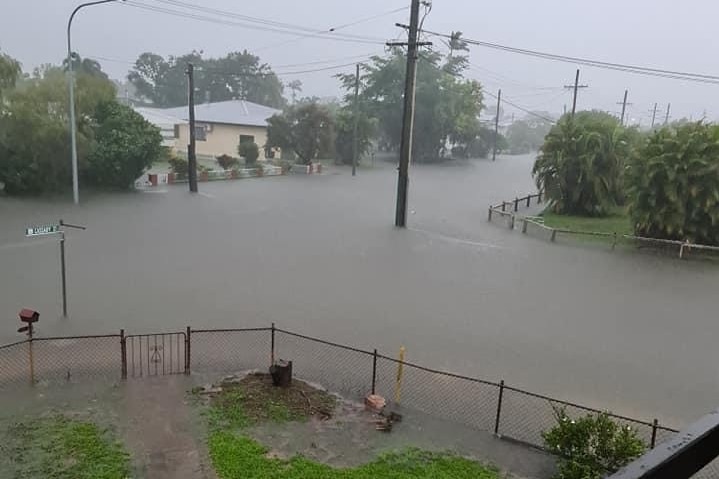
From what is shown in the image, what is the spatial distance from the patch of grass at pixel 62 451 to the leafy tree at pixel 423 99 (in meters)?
50.6

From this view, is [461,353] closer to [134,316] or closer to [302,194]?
[134,316]

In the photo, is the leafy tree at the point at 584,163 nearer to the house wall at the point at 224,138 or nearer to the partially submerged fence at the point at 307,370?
the partially submerged fence at the point at 307,370

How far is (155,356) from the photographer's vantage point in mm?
9359

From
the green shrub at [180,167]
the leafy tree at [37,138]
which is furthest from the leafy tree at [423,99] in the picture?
the leafy tree at [37,138]

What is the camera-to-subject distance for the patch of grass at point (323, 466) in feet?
20.9

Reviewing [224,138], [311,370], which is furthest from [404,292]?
[224,138]

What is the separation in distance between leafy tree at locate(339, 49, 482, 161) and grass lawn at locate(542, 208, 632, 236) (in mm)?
30676

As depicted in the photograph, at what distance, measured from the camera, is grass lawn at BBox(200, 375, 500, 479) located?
21.1 feet

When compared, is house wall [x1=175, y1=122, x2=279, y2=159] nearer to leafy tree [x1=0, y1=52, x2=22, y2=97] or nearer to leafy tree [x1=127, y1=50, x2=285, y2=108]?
leafy tree [x1=0, y1=52, x2=22, y2=97]

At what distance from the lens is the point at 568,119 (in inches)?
1060

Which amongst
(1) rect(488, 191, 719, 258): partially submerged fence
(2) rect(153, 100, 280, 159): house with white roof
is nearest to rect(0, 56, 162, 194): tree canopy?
(1) rect(488, 191, 719, 258): partially submerged fence

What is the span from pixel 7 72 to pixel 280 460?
953 inches

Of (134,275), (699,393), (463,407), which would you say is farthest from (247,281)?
(699,393)

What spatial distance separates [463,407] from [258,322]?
4.63 m
